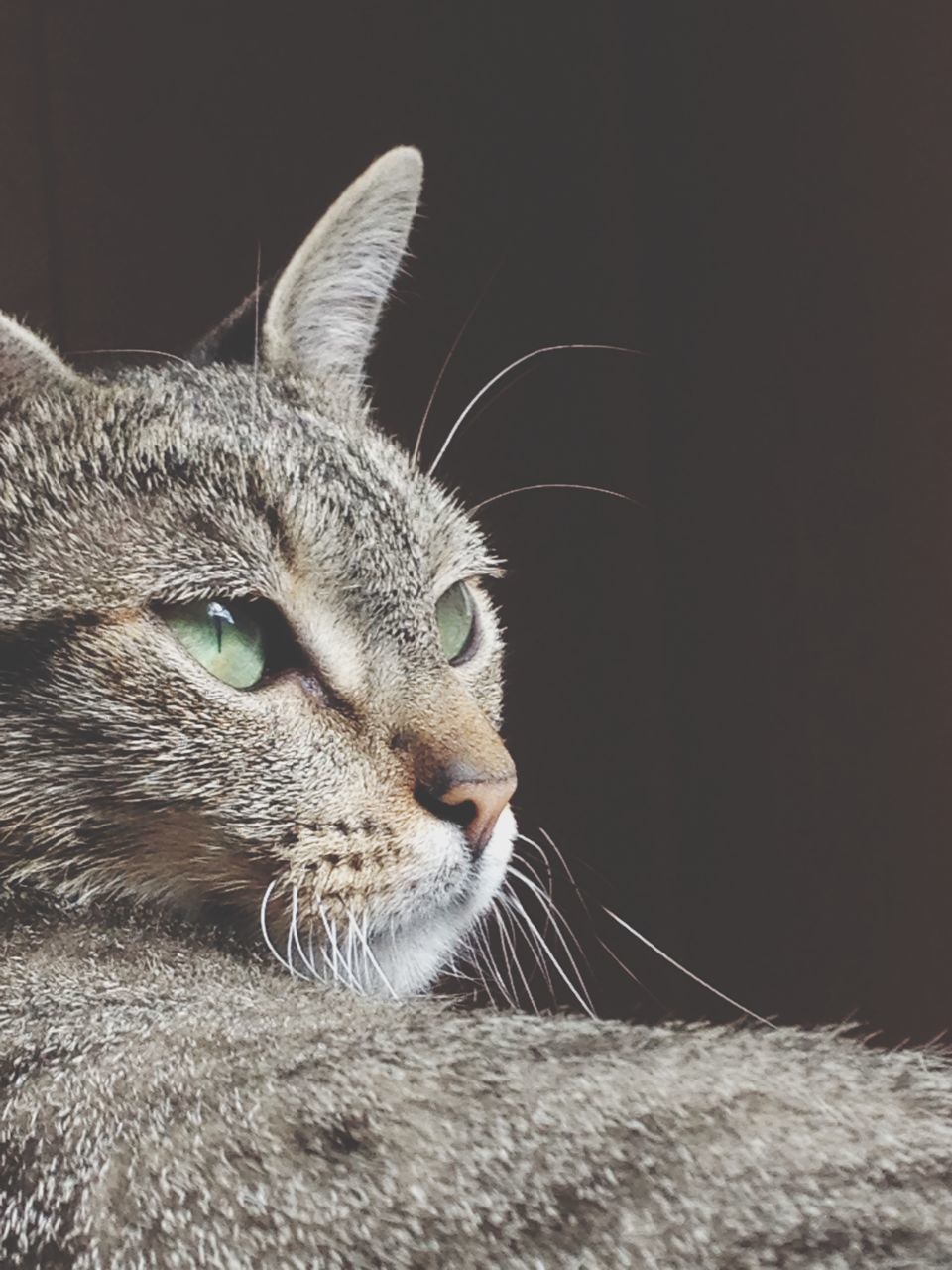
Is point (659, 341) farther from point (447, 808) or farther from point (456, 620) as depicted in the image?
point (447, 808)

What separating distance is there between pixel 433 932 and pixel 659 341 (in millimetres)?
787

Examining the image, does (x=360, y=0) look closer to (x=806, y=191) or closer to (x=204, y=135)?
(x=204, y=135)

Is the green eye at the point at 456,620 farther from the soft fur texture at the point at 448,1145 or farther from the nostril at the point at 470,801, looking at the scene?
the soft fur texture at the point at 448,1145

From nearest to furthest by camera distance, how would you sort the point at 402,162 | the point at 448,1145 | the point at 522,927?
the point at 448,1145
the point at 402,162
the point at 522,927

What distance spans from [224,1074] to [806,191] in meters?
0.94

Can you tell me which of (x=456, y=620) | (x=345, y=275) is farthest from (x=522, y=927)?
(x=345, y=275)

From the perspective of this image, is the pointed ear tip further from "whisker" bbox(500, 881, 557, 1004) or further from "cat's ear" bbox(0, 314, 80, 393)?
"whisker" bbox(500, 881, 557, 1004)

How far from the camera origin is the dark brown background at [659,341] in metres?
1.09

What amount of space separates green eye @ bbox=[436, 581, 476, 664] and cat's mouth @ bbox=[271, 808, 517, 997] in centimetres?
17

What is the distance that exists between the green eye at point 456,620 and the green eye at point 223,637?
0.20 metres

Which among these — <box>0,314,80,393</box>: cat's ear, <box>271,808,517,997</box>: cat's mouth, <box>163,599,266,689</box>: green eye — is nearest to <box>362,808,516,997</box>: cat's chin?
<box>271,808,517,997</box>: cat's mouth

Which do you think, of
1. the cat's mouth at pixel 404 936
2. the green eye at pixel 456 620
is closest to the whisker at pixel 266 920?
the cat's mouth at pixel 404 936

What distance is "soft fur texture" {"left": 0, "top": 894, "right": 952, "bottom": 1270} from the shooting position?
454 millimetres

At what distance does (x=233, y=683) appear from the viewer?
2.40 feet
